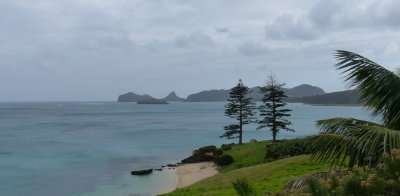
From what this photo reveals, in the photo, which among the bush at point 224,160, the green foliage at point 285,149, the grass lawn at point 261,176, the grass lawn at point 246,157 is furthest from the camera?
the bush at point 224,160

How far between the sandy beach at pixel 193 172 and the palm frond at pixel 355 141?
17184 mm

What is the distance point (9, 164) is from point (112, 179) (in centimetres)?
1431

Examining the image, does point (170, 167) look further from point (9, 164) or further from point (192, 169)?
point (9, 164)

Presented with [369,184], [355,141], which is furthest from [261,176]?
[369,184]

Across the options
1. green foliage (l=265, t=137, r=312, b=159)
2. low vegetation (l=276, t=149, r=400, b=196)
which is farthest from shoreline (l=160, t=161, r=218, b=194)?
low vegetation (l=276, t=149, r=400, b=196)

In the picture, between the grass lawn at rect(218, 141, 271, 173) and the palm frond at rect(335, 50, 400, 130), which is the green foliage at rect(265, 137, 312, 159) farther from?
the palm frond at rect(335, 50, 400, 130)

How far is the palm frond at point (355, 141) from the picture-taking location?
495 centimetres

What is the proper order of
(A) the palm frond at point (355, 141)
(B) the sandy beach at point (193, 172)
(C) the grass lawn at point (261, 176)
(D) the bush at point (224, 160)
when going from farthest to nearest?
(D) the bush at point (224, 160)
(B) the sandy beach at point (193, 172)
(C) the grass lawn at point (261, 176)
(A) the palm frond at point (355, 141)

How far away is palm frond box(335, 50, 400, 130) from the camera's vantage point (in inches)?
231

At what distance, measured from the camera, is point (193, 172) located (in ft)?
84.5

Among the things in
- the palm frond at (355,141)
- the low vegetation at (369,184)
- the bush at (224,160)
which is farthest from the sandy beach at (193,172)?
the low vegetation at (369,184)

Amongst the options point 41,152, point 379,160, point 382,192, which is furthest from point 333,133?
point 41,152

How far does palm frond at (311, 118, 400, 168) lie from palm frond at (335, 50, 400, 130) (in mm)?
521

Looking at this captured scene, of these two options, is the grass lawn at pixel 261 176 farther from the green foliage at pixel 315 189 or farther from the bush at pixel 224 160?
the green foliage at pixel 315 189
